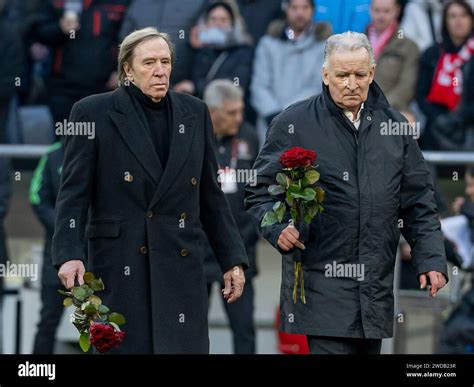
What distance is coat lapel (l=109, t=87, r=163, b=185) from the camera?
818 cm

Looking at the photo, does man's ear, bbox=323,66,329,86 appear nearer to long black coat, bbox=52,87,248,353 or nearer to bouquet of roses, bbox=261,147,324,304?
bouquet of roses, bbox=261,147,324,304

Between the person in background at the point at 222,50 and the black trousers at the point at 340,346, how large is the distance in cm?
451

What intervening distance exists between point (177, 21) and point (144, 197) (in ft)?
14.5

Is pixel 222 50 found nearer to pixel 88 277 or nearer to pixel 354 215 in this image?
pixel 354 215

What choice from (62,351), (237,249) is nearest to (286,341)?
(62,351)

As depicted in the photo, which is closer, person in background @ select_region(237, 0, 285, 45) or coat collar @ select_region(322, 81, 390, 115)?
coat collar @ select_region(322, 81, 390, 115)

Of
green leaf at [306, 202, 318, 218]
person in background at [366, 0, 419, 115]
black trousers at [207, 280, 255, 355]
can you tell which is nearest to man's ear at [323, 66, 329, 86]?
green leaf at [306, 202, 318, 218]

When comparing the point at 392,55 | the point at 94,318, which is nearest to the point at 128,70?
the point at 94,318

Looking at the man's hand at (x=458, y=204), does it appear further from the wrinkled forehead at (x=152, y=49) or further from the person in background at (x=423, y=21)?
the wrinkled forehead at (x=152, y=49)

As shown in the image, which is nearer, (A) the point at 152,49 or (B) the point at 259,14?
→ (A) the point at 152,49

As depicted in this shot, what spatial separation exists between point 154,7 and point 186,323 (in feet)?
15.2

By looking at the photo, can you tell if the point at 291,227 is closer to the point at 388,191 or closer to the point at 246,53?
the point at 388,191

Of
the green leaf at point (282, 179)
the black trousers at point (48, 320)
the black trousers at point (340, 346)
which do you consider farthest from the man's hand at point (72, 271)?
the black trousers at point (48, 320)

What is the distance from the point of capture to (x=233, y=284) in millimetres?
8312
